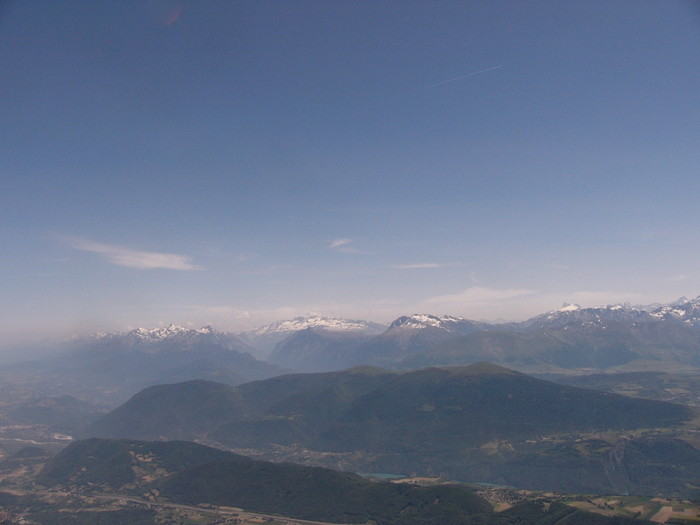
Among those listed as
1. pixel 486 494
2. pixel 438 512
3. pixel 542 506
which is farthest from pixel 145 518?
pixel 542 506

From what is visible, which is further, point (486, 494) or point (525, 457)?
point (525, 457)

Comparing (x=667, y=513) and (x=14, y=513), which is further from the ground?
(x=667, y=513)

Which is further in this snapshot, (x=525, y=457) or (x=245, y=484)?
(x=525, y=457)

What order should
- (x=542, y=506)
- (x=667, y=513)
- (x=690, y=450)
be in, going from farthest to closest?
1. (x=690, y=450)
2. (x=542, y=506)
3. (x=667, y=513)

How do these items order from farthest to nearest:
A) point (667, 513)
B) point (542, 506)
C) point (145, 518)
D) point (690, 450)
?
point (690, 450)
point (145, 518)
point (542, 506)
point (667, 513)

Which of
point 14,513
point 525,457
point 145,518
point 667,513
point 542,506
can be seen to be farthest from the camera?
point 525,457

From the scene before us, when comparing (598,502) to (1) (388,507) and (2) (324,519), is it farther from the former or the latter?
(2) (324,519)

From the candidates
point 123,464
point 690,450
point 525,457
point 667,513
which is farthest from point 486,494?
point 123,464

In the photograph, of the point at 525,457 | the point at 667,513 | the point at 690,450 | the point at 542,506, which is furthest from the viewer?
the point at 525,457

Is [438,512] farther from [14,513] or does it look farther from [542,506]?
[14,513]
